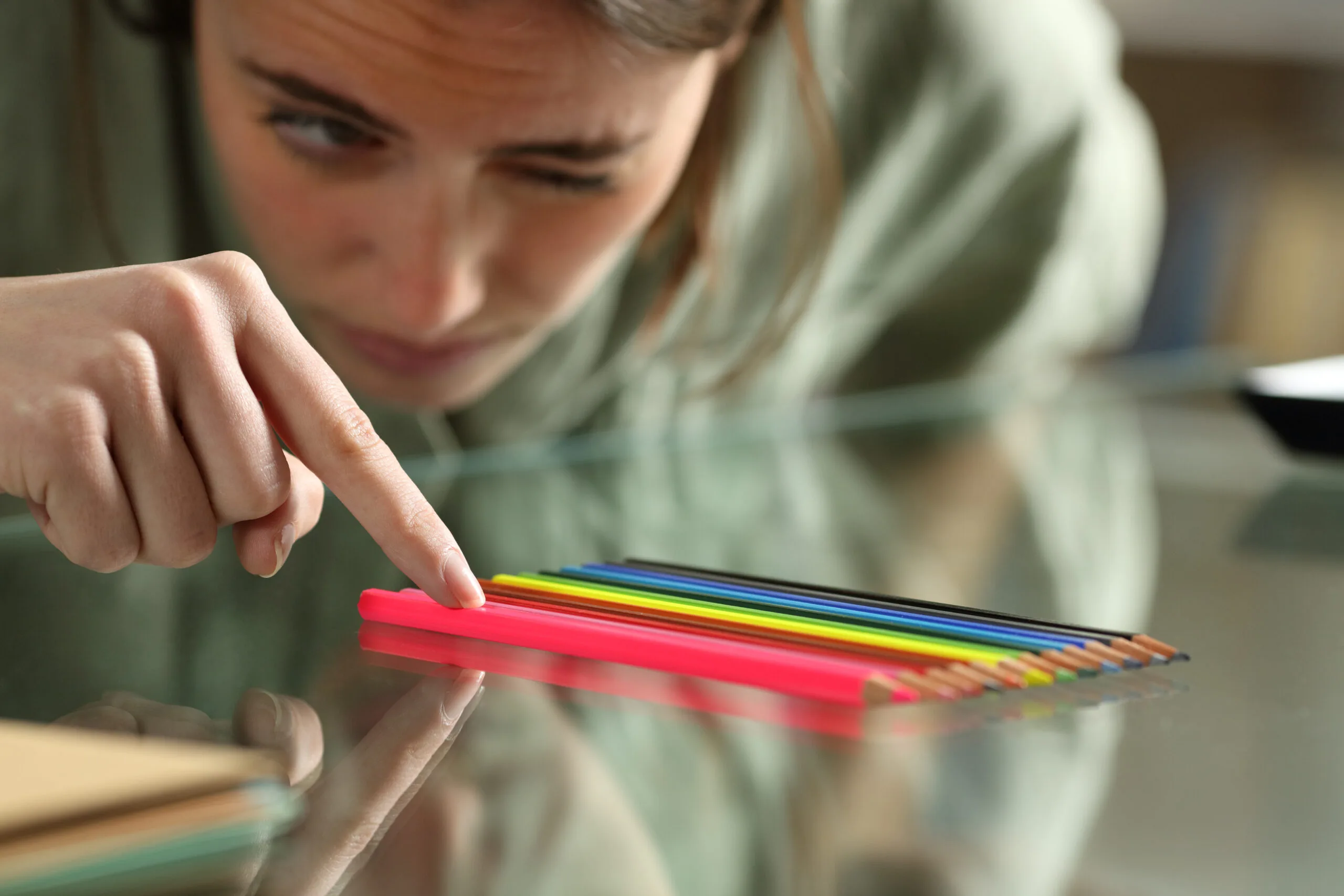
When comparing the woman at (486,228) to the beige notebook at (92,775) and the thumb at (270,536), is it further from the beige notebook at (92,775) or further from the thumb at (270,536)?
the beige notebook at (92,775)

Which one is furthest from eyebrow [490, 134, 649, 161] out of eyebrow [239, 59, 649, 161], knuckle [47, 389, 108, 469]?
knuckle [47, 389, 108, 469]

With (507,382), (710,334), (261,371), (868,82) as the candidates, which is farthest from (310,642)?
(868,82)

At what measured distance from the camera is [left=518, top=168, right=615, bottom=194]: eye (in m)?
0.61

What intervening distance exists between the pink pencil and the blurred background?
1381 mm

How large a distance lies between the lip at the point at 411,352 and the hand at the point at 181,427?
27 centimetres

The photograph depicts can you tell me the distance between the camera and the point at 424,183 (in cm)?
58

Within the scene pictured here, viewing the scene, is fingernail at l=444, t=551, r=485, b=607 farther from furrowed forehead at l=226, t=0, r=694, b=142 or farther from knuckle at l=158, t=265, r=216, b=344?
furrowed forehead at l=226, t=0, r=694, b=142

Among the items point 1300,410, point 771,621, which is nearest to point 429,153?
point 771,621

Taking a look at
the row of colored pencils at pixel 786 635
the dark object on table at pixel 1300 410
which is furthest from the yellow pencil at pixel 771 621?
the dark object on table at pixel 1300 410

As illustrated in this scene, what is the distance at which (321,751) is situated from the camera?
31 cm

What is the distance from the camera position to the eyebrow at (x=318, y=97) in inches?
21.5

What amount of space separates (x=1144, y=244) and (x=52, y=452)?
1042 mm

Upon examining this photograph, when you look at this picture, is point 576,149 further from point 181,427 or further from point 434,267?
point 181,427

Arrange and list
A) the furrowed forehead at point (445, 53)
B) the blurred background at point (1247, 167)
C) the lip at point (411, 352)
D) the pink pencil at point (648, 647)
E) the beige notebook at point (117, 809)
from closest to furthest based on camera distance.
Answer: the beige notebook at point (117, 809), the pink pencil at point (648, 647), the furrowed forehead at point (445, 53), the lip at point (411, 352), the blurred background at point (1247, 167)
